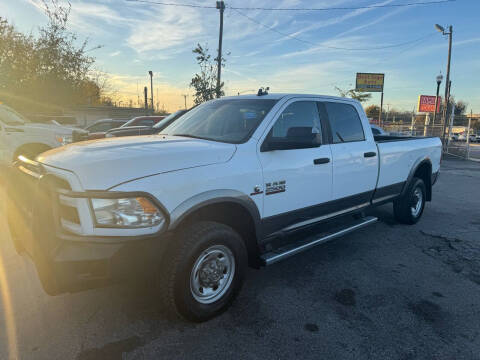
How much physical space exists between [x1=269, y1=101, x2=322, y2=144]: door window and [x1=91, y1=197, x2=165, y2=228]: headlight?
1.39 meters

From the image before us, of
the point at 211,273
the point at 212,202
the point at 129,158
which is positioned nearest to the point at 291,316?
the point at 211,273

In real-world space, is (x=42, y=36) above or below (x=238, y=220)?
above

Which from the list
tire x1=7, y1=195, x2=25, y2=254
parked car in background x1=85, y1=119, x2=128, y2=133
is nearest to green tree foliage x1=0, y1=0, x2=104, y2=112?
parked car in background x1=85, y1=119, x2=128, y2=133

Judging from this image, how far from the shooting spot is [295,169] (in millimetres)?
3209

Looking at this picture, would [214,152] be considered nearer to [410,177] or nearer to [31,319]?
[31,319]

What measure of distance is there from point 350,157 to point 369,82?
29944mm

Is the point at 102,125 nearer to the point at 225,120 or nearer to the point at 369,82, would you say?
the point at 225,120

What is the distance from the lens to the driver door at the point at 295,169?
2979mm

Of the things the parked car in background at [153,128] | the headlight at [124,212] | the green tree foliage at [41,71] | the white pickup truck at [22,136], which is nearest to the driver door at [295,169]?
the headlight at [124,212]

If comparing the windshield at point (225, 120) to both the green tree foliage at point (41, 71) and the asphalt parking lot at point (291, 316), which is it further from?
the green tree foliage at point (41, 71)

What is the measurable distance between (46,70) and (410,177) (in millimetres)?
23618

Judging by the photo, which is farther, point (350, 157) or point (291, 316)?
point (350, 157)

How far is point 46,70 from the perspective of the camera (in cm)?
2155

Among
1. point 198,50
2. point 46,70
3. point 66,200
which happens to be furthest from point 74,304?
point 46,70
